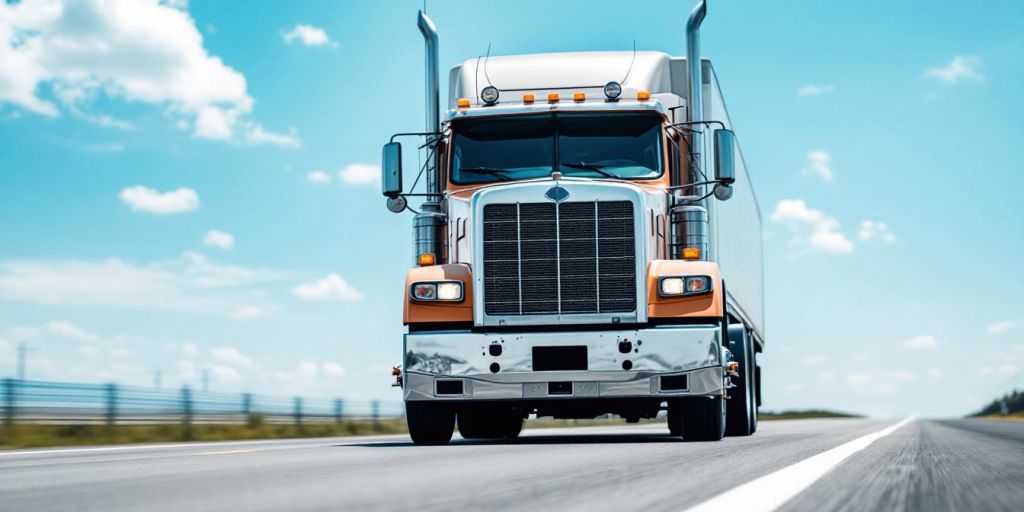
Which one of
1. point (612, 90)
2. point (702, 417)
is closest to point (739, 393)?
point (702, 417)


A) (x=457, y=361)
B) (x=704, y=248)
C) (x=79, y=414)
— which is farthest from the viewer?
(x=79, y=414)

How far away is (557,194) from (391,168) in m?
1.80

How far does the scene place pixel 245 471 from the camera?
7078 millimetres

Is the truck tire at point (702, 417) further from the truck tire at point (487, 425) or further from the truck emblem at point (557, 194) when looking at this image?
the truck tire at point (487, 425)

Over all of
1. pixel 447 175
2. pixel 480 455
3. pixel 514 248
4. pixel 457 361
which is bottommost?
pixel 480 455

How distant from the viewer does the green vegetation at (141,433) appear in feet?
52.5

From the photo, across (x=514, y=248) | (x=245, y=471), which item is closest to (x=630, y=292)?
(x=514, y=248)

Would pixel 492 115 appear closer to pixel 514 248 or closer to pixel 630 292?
pixel 514 248

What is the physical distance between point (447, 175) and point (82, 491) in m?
Result: 7.44

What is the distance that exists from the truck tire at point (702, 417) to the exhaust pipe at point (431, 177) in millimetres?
2947

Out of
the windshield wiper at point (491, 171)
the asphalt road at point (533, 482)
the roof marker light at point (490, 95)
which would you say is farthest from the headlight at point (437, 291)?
the asphalt road at point (533, 482)

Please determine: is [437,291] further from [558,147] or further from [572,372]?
[558,147]

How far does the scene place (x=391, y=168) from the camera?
12414mm

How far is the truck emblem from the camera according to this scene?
38.6 feet
